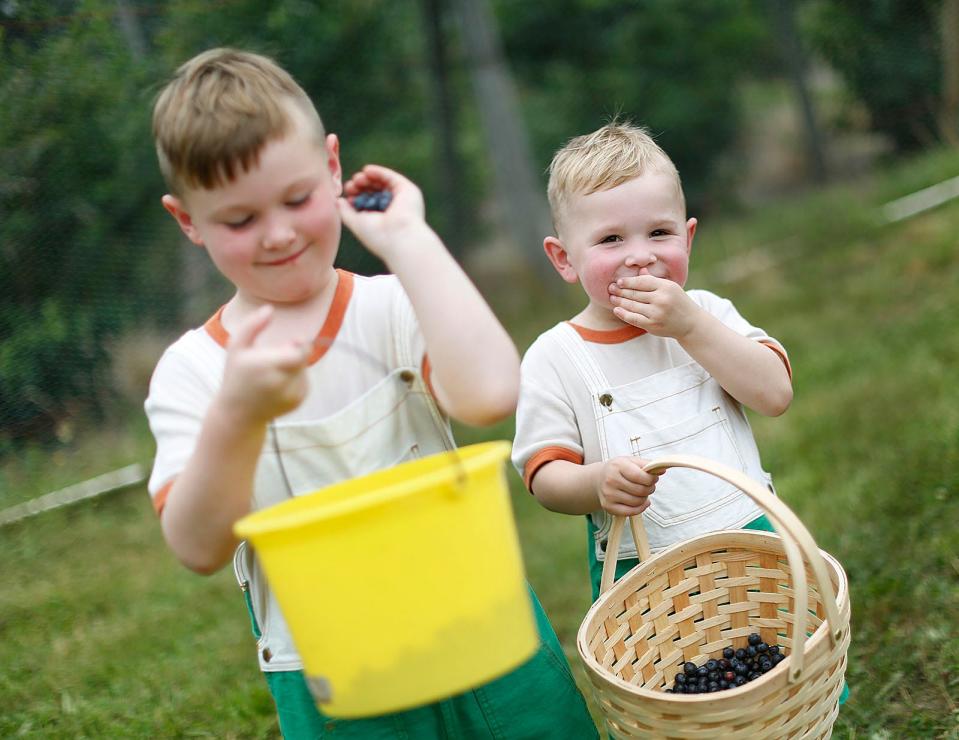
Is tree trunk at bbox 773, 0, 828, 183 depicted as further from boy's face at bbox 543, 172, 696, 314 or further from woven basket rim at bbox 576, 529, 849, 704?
woven basket rim at bbox 576, 529, 849, 704

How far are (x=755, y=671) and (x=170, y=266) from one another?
3394 millimetres

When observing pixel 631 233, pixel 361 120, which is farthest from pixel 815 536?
pixel 361 120

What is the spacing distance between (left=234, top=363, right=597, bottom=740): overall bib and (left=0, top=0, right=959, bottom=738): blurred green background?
0.92 m

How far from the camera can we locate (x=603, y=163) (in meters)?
1.86

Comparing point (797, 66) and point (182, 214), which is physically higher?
point (182, 214)

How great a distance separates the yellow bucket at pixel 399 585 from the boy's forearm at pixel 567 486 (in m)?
0.44

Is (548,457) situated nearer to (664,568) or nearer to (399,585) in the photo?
(664,568)

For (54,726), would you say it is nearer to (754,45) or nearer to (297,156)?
(297,156)

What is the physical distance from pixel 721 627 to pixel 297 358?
103cm

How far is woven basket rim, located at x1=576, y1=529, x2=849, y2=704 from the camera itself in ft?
4.92

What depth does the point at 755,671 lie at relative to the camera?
1.81 m

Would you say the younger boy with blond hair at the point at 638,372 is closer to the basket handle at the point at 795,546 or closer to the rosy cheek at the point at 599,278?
the rosy cheek at the point at 599,278

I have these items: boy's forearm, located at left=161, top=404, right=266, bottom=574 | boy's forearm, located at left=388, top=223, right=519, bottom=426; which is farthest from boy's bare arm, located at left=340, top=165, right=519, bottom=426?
boy's forearm, located at left=161, top=404, right=266, bottom=574

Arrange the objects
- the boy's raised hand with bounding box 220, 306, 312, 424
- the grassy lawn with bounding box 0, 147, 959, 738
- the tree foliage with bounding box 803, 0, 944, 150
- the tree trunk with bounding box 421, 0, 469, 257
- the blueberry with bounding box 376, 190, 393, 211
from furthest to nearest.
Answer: the tree foliage with bounding box 803, 0, 944, 150, the tree trunk with bounding box 421, 0, 469, 257, the grassy lawn with bounding box 0, 147, 959, 738, the blueberry with bounding box 376, 190, 393, 211, the boy's raised hand with bounding box 220, 306, 312, 424
